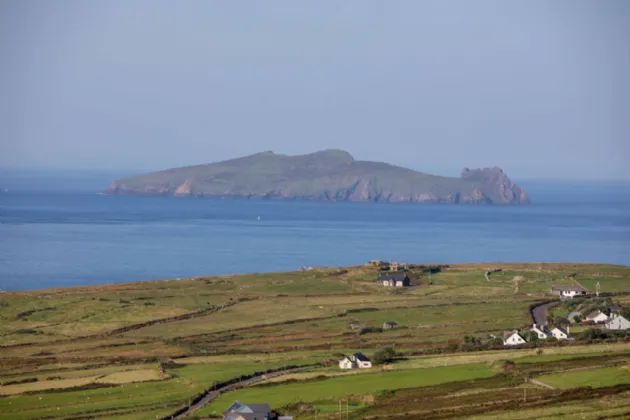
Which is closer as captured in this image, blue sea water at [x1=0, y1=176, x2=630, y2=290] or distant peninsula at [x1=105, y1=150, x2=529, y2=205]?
blue sea water at [x1=0, y1=176, x2=630, y2=290]

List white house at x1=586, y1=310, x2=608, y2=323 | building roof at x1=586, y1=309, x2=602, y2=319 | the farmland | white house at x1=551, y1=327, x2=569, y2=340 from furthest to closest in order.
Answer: building roof at x1=586, y1=309, x2=602, y2=319
white house at x1=586, y1=310, x2=608, y2=323
white house at x1=551, y1=327, x2=569, y2=340
the farmland

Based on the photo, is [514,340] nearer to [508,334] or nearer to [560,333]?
[508,334]

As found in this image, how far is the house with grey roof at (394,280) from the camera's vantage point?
167ft

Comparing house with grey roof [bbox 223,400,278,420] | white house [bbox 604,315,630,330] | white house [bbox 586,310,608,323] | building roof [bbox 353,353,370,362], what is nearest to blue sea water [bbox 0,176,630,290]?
white house [bbox 586,310,608,323]

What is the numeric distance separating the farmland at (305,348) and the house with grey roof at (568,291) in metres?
0.76

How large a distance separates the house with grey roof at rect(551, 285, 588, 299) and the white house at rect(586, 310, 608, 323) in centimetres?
598

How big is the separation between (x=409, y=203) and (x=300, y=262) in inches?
4387

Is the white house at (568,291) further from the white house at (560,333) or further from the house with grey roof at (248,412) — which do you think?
the house with grey roof at (248,412)

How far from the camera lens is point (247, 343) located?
36000 millimetres

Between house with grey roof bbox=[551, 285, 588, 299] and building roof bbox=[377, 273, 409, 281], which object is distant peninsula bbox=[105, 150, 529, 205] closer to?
building roof bbox=[377, 273, 409, 281]

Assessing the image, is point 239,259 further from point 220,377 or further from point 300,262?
point 220,377

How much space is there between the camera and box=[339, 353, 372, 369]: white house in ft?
100

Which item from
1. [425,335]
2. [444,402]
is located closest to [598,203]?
[425,335]

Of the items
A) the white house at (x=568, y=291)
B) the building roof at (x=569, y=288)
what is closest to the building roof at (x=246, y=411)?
the white house at (x=568, y=291)
